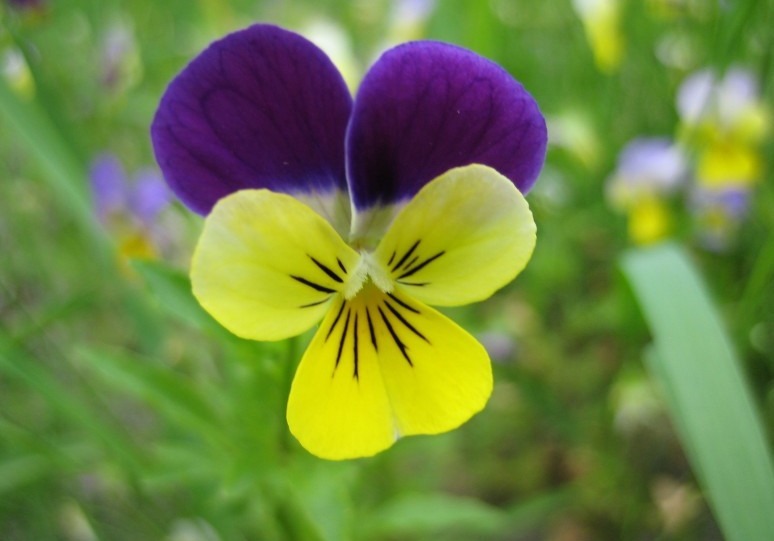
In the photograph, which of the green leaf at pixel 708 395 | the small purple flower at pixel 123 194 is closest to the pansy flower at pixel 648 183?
the green leaf at pixel 708 395

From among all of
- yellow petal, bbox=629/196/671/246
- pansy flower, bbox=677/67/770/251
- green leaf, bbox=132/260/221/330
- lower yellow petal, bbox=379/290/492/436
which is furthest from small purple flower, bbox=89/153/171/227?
pansy flower, bbox=677/67/770/251

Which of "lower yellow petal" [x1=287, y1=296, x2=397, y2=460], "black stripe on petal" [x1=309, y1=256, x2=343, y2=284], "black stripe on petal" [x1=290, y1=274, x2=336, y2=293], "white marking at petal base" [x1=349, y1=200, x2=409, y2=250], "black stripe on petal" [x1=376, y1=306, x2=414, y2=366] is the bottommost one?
"lower yellow petal" [x1=287, y1=296, x2=397, y2=460]

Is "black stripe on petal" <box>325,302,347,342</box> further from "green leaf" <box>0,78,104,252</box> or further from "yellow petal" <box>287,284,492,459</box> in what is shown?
"green leaf" <box>0,78,104,252</box>

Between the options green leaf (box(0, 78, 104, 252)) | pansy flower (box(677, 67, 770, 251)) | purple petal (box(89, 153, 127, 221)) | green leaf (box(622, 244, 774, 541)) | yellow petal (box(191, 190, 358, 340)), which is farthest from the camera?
pansy flower (box(677, 67, 770, 251))

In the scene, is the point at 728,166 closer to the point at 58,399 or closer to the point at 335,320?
the point at 335,320

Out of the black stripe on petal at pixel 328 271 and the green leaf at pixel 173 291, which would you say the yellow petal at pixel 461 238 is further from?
the green leaf at pixel 173 291
